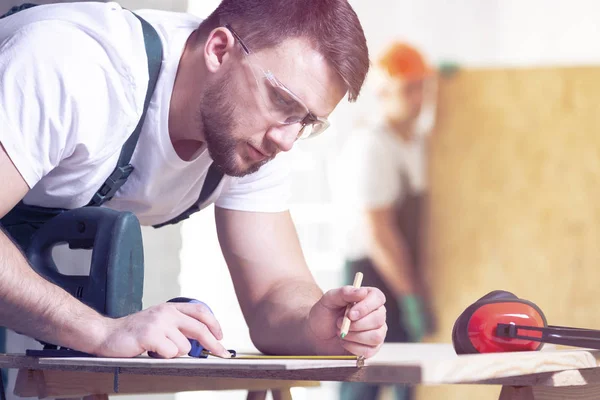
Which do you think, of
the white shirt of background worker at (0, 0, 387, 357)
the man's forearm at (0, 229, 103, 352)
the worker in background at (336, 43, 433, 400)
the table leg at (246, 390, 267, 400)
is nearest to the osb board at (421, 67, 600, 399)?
the worker in background at (336, 43, 433, 400)

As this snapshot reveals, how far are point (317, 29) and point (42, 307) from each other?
0.62 meters

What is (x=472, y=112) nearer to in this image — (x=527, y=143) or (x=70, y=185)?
(x=527, y=143)

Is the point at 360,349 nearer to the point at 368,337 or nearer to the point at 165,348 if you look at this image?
the point at 368,337

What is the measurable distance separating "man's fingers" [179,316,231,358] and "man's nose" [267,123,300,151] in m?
0.44

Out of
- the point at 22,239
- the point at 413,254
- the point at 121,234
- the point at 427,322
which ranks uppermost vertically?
the point at 121,234

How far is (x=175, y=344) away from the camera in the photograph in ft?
3.43

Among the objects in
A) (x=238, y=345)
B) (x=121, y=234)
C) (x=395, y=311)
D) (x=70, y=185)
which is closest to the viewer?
(x=121, y=234)

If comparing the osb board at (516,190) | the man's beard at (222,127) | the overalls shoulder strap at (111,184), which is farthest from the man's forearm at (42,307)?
the osb board at (516,190)

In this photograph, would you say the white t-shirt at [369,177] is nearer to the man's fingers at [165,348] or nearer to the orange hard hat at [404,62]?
the orange hard hat at [404,62]

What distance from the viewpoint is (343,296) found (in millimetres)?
1115

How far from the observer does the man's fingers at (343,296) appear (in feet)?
3.59

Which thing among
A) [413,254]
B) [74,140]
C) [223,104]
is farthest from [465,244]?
[74,140]

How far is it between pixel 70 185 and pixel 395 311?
2812 millimetres

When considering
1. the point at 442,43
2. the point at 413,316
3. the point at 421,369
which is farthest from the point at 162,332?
the point at 442,43
